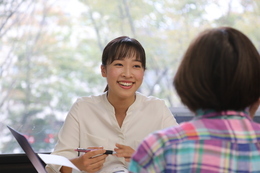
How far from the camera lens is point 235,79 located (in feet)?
3.63

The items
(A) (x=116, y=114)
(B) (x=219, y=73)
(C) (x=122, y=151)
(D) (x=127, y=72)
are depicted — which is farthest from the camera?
(A) (x=116, y=114)

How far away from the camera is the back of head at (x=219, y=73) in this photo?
1106mm

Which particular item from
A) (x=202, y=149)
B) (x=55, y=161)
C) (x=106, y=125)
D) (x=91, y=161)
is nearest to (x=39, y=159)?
A: (x=55, y=161)

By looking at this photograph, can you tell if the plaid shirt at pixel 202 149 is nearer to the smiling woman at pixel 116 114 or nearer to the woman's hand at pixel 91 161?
the woman's hand at pixel 91 161

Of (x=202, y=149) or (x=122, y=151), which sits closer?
(x=202, y=149)

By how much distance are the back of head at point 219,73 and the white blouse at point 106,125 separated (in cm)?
109

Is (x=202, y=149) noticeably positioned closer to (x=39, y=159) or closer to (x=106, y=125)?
(x=39, y=159)

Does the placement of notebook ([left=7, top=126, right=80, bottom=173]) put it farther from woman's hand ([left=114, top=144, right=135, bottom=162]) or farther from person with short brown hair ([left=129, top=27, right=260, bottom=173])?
person with short brown hair ([left=129, top=27, right=260, bottom=173])

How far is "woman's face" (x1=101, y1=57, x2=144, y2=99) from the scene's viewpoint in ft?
7.15

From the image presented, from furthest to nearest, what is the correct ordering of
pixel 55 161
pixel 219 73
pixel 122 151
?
pixel 122 151 → pixel 55 161 → pixel 219 73

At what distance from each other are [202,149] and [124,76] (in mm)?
1100

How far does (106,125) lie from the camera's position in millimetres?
2252

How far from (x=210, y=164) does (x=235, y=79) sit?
210 mm

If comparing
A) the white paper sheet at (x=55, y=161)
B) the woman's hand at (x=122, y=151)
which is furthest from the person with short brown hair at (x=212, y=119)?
the woman's hand at (x=122, y=151)
